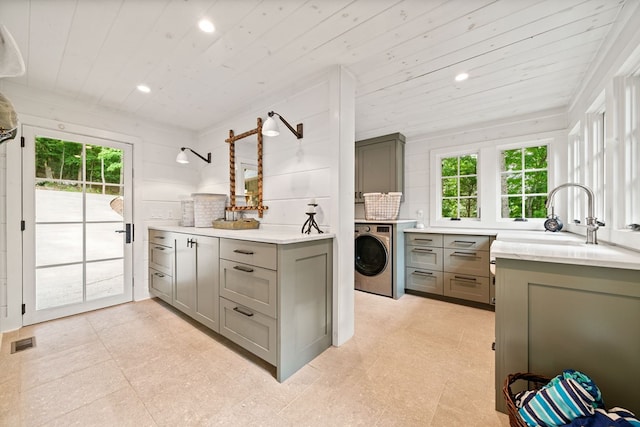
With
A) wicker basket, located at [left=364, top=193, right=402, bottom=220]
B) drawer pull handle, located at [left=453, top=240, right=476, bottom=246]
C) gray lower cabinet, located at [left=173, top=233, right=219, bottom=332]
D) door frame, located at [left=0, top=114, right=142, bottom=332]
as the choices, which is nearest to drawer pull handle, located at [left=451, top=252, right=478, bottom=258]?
drawer pull handle, located at [left=453, top=240, right=476, bottom=246]

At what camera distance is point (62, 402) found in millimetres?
1384

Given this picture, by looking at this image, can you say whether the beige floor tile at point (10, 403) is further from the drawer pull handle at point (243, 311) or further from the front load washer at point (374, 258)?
the front load washer at point (374, 258)

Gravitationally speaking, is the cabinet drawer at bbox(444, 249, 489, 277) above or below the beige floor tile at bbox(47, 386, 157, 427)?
above

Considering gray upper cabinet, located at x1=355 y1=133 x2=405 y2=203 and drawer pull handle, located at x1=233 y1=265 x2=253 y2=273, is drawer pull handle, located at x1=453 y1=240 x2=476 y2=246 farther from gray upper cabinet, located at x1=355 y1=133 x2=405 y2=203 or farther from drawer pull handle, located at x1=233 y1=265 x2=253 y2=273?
drawer pull handle, located at x1=233 y1=265 x2=253 y2=273

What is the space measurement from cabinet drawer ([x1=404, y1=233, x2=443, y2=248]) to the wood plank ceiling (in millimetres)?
1486

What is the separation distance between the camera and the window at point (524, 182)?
2920mm

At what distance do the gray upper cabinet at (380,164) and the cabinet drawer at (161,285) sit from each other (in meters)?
2.67

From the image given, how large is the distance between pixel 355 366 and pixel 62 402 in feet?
5.65

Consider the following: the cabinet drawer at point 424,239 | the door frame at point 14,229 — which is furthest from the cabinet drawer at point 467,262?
the door frame at point 14,229

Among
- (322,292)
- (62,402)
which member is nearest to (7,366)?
(62,402)

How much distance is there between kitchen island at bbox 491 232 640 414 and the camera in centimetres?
103

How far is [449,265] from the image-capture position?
2916 millimetres

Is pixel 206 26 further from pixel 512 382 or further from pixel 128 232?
pixel 512 382

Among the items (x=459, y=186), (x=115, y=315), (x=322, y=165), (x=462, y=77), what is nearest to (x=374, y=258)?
(x=459, y=186)
